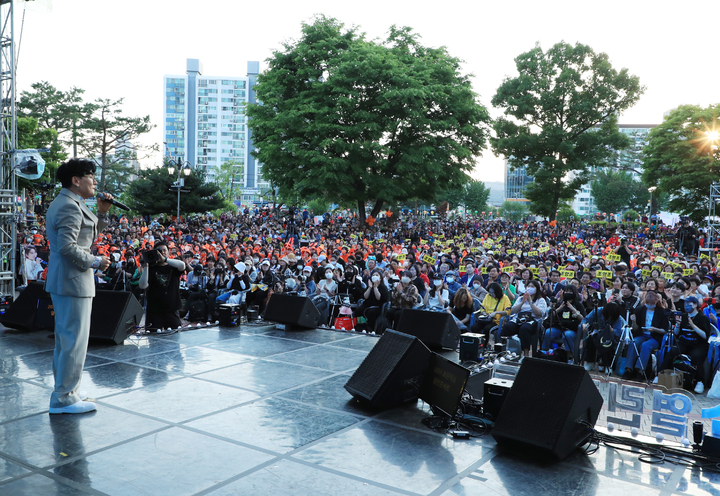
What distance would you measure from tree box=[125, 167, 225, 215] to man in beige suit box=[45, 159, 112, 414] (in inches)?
1283

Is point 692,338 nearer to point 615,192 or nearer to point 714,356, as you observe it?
point 714,356

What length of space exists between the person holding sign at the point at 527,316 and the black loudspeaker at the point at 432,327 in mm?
1558

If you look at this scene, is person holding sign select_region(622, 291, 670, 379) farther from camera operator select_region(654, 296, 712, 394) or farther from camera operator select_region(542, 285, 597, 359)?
camera operator select_region(542, 285, 597, 359)

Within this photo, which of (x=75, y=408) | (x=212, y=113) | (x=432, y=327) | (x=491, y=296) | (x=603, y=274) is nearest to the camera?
(x=75, y=408)

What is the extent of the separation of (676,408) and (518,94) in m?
37.8

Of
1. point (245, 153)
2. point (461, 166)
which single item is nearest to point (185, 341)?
point (461, 166)

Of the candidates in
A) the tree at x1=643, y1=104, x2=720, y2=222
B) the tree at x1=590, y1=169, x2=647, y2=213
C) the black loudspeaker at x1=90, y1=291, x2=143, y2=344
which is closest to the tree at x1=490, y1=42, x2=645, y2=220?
the tree at x1=643, y1=104, x2=720, y2=222

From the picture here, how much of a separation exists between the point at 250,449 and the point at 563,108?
3983 cm

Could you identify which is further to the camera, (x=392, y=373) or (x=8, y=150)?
(x=8, y=150)

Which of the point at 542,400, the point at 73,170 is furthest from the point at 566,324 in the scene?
the point at 73,170

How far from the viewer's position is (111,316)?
727cm

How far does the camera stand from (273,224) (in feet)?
107

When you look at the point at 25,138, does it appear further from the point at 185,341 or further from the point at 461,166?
the point at 185,341

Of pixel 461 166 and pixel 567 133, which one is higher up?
pixel 567 133
